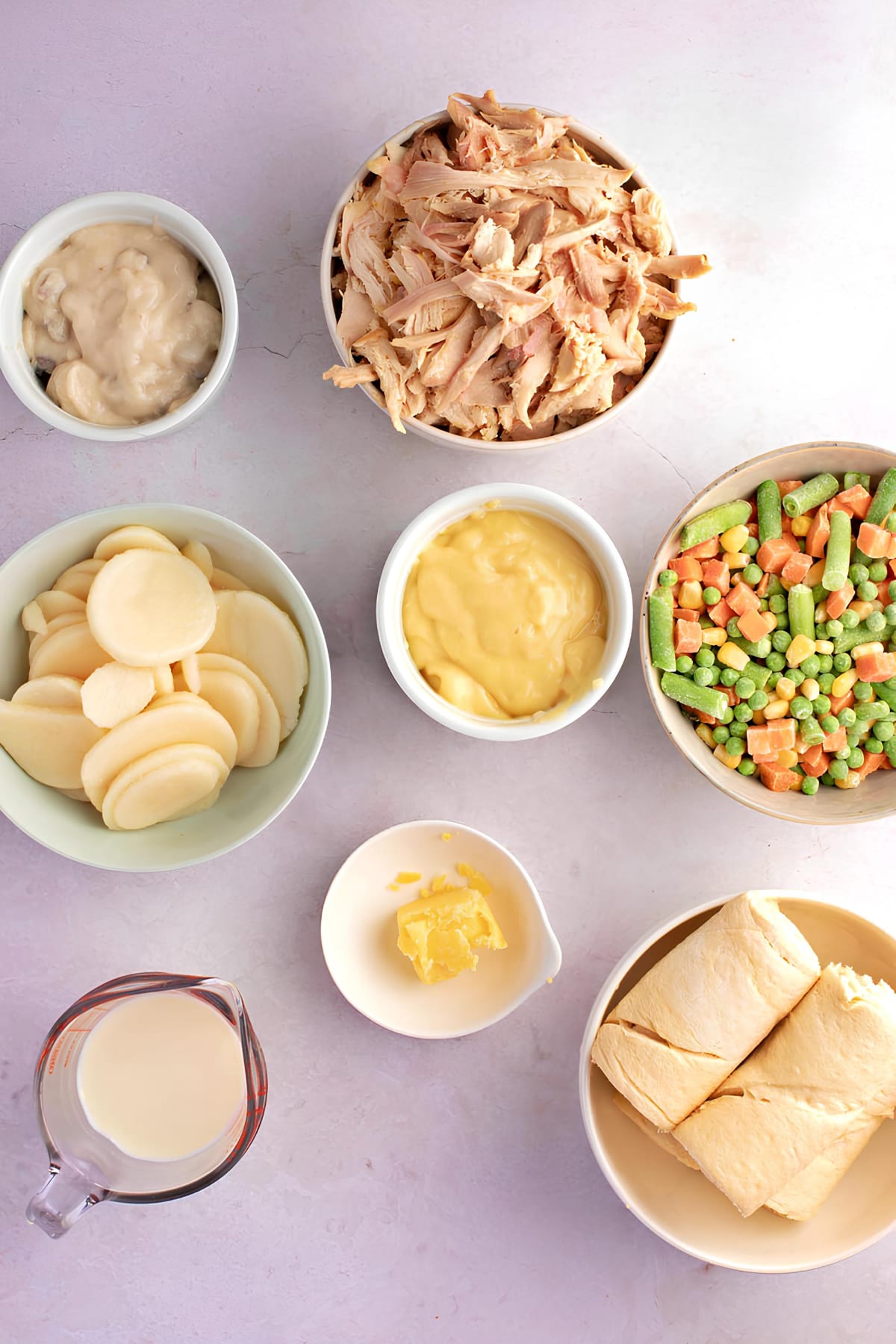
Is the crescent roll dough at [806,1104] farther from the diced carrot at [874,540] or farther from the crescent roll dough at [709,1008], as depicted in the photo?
the diced carrot at [874,540]

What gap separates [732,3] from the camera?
2.22 m

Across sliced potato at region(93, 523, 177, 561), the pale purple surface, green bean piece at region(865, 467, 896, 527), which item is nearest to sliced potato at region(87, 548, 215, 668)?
sliced potato at region(93, 523, 177, 561)

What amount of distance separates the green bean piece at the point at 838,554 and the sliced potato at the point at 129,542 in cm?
135

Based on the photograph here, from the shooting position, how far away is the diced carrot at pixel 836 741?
6.49 feet

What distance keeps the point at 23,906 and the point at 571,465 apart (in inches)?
64.0

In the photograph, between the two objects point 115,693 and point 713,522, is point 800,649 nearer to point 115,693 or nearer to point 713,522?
point 713,522

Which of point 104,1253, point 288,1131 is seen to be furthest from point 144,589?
point 104,1253

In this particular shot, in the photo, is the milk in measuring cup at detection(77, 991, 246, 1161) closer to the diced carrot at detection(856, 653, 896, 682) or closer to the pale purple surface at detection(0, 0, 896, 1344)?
the pale purple surface at detection(0, 0, 896, 1344)

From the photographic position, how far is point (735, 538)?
199 cm

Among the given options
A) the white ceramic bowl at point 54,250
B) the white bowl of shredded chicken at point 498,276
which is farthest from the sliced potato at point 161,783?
the white bowl of shredded chicken at point 498,276

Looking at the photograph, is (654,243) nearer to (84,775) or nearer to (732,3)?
(732,3)

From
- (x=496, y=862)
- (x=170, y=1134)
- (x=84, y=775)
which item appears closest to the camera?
(x=84, y=775)

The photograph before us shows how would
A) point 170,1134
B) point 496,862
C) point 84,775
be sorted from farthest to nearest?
point 496,862 < point 170,1134 < point 84,775

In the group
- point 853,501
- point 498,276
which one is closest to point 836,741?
point 853,501
